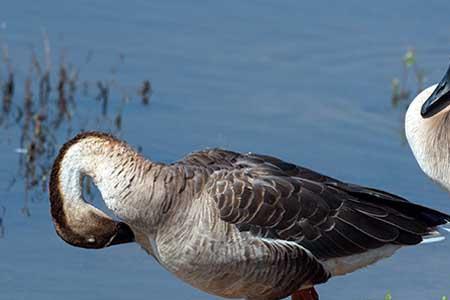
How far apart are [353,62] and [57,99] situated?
2.64m

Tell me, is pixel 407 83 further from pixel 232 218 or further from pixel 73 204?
pixel 73 204

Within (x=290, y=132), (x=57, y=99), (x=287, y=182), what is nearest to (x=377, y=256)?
(x=287, y=182)

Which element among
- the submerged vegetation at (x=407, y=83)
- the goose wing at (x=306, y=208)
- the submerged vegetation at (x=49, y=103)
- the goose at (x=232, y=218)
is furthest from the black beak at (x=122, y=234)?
the submerged vegetation at (x=407, y=83)

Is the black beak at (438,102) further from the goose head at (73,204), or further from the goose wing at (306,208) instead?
the goose head at (73,204)

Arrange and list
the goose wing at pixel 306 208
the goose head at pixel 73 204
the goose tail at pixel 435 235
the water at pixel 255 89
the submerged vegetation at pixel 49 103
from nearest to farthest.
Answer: the goose head at pixel 73 204 < the goose wing at pixel 306 208 < the goose tail at pixel 435 235 < the water at pixel 255 89 < the submerged vegetation at pixel 49 103

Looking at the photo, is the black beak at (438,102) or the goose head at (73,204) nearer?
the goose head at (73,204)

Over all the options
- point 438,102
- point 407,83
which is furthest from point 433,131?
point 407,83

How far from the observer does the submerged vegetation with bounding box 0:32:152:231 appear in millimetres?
11773

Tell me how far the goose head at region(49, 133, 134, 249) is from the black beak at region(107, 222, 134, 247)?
9 centimetres

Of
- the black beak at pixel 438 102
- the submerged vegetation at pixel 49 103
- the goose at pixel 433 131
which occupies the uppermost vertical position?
the black beak at pixel 438 102

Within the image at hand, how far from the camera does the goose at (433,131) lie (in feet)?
31.4

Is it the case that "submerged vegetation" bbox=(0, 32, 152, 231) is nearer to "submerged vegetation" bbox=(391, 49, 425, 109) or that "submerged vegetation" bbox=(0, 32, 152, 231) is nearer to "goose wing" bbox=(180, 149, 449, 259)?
"submerged vegetation" bbox=(391, 49, 425, 109)

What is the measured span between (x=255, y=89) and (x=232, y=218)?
470cm

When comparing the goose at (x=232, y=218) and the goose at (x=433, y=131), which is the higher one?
the goose at (x=433, y=131)
